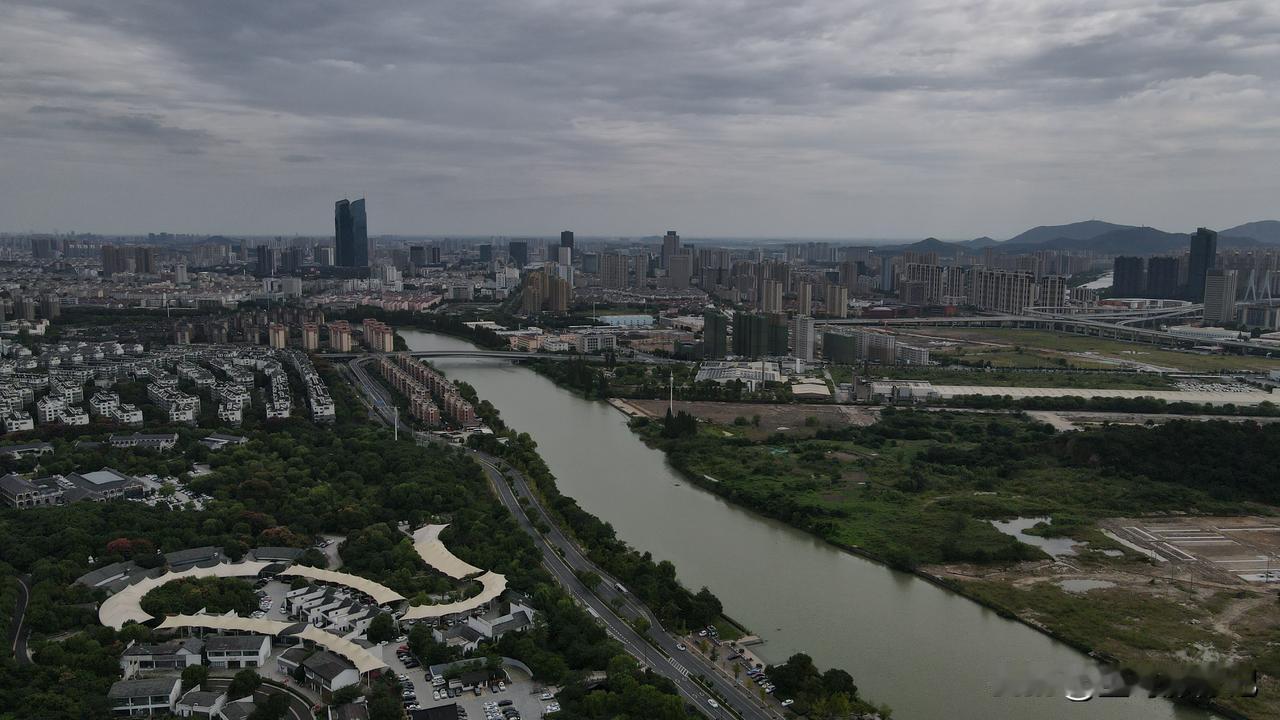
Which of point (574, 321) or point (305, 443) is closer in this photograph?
point (305, 443)

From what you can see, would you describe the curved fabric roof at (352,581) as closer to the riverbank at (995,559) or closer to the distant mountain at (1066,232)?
the riverbank at (995,559)

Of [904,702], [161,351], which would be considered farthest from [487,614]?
[161,351]

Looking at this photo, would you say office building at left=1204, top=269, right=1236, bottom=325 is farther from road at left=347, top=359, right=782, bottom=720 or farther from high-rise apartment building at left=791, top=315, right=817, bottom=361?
road at left=347, top=359, right=782, bottom=720

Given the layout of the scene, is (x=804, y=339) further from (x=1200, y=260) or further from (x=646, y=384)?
(x=1200, y=260)

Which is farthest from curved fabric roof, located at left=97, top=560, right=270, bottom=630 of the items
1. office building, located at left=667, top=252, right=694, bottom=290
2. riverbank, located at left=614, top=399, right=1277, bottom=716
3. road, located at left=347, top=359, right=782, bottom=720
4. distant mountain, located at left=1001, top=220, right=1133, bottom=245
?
distant mountain, located at left=1001, top=220, right=1133, bottom=245

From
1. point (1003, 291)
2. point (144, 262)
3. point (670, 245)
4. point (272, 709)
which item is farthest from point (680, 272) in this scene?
point (272, 709)

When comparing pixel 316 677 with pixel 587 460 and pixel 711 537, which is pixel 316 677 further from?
pixel 587 460
